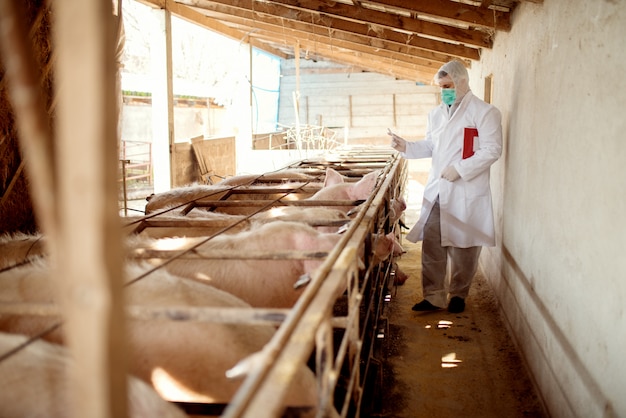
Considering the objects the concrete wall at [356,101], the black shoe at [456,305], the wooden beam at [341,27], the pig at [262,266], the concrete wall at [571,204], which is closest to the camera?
the concrete wall at [571,204]

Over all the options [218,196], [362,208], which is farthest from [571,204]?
[218,196]

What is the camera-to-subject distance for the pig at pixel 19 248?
3.20 m

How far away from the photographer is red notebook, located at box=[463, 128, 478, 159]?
4.99 meters

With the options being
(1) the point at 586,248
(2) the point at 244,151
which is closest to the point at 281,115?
(2) the point at 244,151

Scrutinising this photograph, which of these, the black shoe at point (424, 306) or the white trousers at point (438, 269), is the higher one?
the white trousers at point (438, 269)

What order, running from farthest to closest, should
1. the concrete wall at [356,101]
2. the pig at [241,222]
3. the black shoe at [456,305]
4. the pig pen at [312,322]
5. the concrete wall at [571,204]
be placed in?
the concrete wall at [356,101] → the black shoe at [456,305] → the pig at [241,222] → the concrete wall at [571,204] → the pig pen at [312,322]

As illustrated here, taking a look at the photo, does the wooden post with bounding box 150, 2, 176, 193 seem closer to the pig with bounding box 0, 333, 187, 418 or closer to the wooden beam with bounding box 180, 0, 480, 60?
the wooden beam with bounding box 180, 0, 480, 60

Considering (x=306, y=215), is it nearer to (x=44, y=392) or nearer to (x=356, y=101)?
(x=44, y=392)

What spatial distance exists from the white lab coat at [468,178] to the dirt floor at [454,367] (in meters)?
0.77

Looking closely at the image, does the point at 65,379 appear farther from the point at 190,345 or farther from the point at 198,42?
the point at 198,42

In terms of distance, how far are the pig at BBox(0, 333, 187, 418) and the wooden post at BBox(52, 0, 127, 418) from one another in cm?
86

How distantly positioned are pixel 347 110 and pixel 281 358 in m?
19.8

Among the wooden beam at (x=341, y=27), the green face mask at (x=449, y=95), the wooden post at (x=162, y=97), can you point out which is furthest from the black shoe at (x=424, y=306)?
the wooden post at (x=162, y=97)

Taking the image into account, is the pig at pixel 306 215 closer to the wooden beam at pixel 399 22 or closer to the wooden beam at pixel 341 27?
the wooden beam at pixel 399 22
